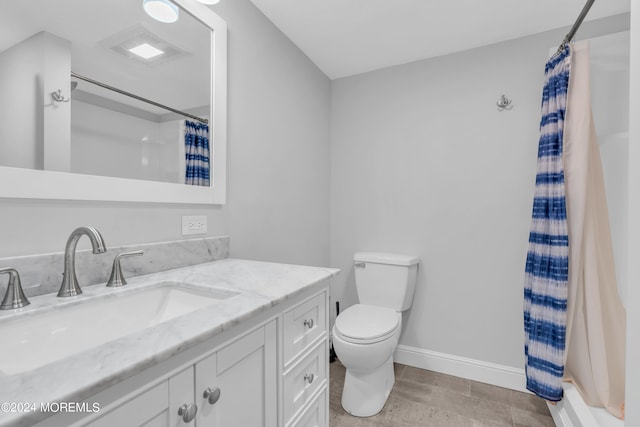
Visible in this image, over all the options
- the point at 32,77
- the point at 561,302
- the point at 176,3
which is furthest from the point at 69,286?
the point at 561,302

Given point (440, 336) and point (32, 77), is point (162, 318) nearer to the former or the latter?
point (32, 77)

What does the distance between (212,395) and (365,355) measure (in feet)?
3.63

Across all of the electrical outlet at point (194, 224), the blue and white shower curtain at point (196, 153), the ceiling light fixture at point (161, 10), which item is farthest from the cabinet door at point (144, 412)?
the ceiling light fixture at point (161, 10)

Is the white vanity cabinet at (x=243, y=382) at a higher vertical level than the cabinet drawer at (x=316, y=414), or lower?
higher

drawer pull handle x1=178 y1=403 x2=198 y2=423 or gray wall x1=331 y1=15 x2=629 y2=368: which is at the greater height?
gray wall x1=331 y1=15 x2=629 y2=368

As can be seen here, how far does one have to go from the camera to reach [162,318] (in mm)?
1003

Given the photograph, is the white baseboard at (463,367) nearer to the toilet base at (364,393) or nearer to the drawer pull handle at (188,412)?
the toilet base at (364,393)

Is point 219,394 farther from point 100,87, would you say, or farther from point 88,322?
point 100,87

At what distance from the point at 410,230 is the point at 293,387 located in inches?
61.1

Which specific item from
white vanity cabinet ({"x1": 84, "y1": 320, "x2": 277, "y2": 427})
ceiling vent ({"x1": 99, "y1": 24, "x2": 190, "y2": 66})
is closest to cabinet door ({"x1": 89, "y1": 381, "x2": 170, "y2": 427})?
white vanity cabinet ({"x1": 84, "y1": 320, "x2": 277, "y2": 427})

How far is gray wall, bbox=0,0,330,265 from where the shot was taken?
947 mm

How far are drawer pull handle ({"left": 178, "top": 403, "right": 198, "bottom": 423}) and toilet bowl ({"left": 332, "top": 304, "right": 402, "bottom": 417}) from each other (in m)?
1.12

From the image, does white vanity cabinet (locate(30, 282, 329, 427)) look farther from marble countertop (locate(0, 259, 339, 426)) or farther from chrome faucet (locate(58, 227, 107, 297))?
chrome faucet (locate(58, 227, 107, 297))

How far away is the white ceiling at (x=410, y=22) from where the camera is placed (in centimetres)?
170
